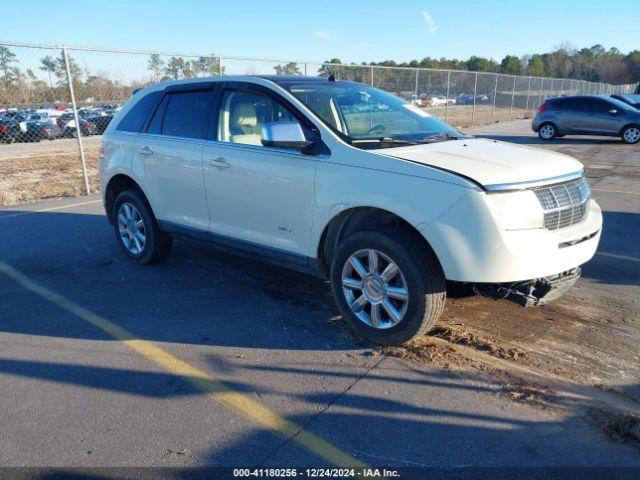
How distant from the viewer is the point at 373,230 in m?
3.65

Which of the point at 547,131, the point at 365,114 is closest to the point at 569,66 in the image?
the point at 547,131

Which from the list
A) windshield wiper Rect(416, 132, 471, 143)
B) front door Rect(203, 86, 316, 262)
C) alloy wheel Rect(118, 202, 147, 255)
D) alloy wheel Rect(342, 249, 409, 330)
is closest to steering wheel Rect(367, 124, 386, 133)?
windshield wiper Rect(416, 132, 471, 143)

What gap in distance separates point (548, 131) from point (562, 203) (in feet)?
57.5

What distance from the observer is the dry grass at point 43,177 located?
400 inches

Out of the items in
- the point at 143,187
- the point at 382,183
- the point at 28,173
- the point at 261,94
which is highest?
the point at 261,94

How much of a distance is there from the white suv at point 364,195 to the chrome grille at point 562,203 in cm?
1

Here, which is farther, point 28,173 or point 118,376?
point 28,173

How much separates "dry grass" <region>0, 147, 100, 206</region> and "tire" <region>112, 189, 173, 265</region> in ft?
15.8

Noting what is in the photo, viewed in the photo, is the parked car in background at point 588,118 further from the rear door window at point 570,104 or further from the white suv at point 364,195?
the white suv at point 364,195

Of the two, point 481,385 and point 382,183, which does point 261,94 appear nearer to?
point 382,183

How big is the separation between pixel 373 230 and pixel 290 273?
1912 mm

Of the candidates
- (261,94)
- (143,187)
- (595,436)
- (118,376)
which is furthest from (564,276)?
(143,187)

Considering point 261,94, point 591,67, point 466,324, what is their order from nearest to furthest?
point 466,324
point 261,94
point 591,67

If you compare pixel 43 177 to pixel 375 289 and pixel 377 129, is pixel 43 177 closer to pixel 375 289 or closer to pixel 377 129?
pixel 377 129
